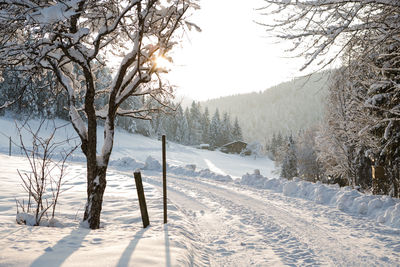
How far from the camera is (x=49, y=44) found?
5.46 meters

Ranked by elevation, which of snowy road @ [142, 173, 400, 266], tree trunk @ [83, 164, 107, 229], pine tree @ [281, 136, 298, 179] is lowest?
pine tree @ [281, 136, 298, 179]

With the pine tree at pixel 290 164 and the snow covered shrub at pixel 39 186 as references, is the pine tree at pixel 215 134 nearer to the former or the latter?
the pine tree at pixel 290 164

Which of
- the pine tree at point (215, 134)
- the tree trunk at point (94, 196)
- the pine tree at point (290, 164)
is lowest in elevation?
the pine tree at point (290, 164)

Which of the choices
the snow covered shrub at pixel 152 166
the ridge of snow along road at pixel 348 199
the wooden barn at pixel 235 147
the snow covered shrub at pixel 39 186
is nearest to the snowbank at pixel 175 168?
the snow covered shrub at pixel 152 166

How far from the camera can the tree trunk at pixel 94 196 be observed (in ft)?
20.2

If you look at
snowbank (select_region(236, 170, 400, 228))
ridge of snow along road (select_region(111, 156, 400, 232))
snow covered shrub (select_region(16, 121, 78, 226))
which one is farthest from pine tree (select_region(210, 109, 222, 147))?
snow covered shrub (select_region(16, 121, 78, 226))

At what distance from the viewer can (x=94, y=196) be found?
6.21 m

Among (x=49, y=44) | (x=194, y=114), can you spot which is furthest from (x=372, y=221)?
(x=194, y=114)

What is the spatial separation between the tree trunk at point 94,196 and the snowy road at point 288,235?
2444mm

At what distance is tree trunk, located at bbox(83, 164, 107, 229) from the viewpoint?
6145 mm

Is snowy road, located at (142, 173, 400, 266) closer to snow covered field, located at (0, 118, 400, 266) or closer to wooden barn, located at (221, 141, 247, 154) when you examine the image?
snow covered field, located at (0, 118, 400, 266)

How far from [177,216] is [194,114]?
8446 centimetres

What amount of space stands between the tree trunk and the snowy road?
8.02 feet

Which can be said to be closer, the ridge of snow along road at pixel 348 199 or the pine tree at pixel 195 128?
the ridge of snow along road at pixel 348 199
